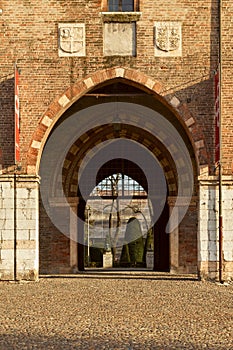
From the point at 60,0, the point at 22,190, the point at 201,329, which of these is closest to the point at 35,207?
the point at 22,190

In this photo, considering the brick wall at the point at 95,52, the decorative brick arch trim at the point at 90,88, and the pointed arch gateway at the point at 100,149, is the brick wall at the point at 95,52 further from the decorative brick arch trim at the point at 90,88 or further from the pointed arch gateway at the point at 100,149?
the pointed arch gateway at the point at 100,149

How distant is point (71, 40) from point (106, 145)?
9656mm

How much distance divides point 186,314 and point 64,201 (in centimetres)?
1470

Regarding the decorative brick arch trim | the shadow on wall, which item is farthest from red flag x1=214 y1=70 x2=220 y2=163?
the shadow on wall

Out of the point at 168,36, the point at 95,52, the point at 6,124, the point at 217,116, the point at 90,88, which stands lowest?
the point at 6,124

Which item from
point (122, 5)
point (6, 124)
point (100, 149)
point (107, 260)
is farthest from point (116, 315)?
point (107, 260)

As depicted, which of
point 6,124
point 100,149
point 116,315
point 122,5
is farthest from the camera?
point 100,149

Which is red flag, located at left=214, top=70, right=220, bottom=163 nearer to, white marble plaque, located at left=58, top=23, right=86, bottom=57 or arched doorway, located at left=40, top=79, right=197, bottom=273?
white marble plaque, located at left=58, top=23, right=86, bottom=57

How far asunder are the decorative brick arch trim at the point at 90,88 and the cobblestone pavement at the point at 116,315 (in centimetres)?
359

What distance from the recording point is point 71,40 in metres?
20.5

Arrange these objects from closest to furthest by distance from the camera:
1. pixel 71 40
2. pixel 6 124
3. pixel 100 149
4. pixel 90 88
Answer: pixel 6 124 < pixel 71 40 < pixel 90 88 < pixel 100 149

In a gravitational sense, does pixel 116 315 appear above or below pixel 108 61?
below

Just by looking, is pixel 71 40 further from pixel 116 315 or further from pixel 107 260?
pixel 107 260

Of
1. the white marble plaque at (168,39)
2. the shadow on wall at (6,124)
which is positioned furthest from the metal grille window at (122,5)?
the shadow on wall at (6,124)
